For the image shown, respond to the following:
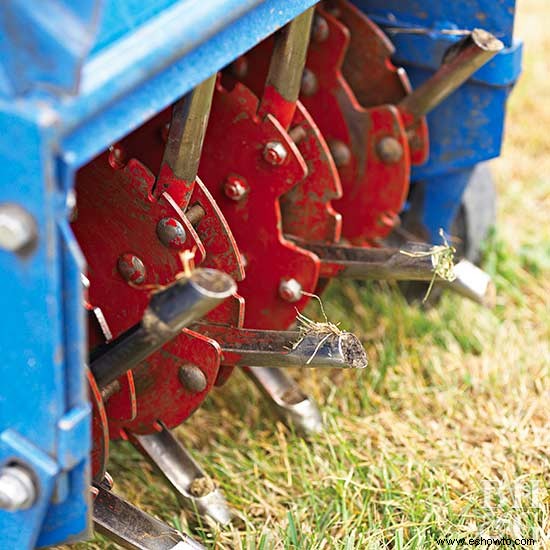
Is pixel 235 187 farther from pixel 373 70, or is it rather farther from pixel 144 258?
pixel 373 70

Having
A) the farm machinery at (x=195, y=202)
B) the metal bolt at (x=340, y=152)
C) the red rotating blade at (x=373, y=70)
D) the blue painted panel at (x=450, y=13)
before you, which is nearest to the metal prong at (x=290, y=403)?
the farm machinery at (x=195, y=202)

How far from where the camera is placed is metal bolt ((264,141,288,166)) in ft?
5.83

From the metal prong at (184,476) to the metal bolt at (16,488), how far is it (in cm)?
56

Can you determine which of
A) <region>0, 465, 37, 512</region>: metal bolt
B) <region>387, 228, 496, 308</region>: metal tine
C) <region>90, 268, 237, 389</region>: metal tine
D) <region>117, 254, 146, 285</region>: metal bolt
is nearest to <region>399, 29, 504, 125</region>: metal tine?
<region>387, 228, 496, 308</region>: metal tine

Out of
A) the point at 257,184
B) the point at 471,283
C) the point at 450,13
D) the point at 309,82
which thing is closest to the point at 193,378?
the point at 257,184

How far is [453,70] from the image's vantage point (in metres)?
1.98

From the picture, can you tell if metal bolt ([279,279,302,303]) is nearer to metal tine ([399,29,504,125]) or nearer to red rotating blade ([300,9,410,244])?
red rotating blade ([300,9,410,244])

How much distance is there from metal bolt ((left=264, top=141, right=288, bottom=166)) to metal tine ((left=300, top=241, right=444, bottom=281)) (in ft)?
0.79

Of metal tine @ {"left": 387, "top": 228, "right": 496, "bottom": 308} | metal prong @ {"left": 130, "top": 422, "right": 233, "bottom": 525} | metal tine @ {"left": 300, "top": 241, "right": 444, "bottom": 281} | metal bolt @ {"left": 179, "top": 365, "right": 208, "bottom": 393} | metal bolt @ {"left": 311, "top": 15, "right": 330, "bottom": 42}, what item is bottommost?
metal tine @ {"left": 387, "top": 228, "right": 496, "bottom": 308}

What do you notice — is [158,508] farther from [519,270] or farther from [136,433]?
[519,270]

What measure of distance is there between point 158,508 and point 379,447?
470 millimetres

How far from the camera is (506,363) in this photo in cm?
223

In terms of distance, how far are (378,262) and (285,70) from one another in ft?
1.38

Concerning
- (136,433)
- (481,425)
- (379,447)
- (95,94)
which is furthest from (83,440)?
(481,425)
